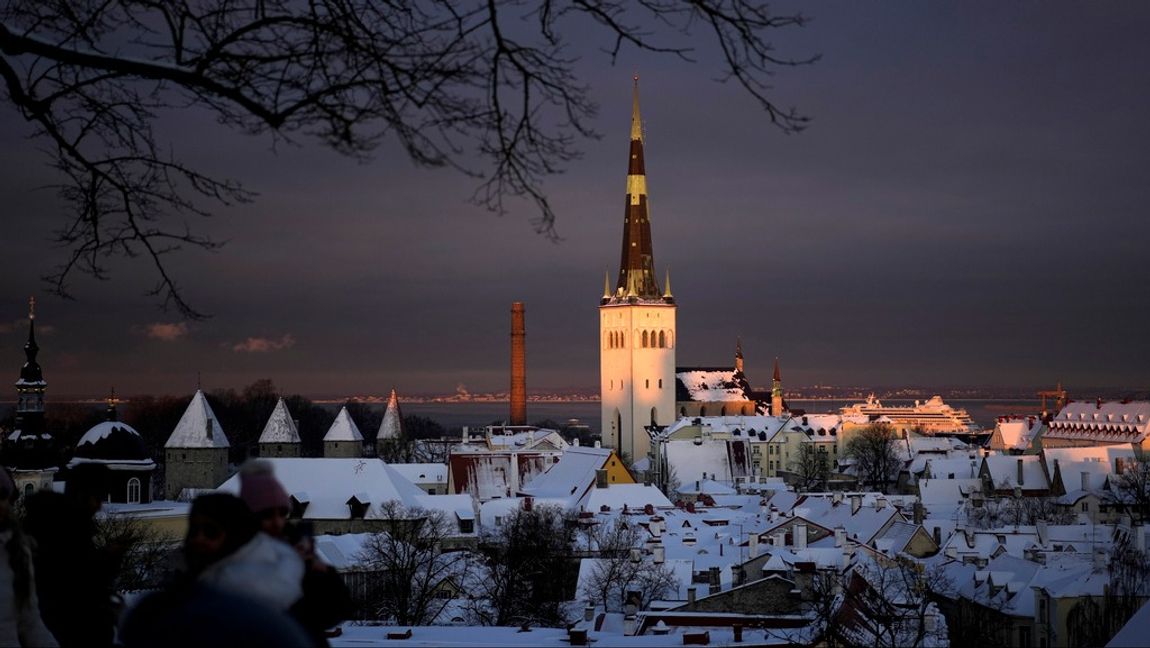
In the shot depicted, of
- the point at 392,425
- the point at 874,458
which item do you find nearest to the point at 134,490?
the point at 392,425

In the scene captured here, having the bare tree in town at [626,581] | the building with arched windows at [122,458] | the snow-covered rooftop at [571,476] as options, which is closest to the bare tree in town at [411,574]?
the bare tree in town at [626,581]

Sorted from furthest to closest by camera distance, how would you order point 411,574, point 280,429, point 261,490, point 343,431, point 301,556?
point 343,431 < point 280,429 < point 411,574 < point 301,556 < point 261,490

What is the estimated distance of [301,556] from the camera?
177 inches

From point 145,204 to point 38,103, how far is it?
0.83 meters

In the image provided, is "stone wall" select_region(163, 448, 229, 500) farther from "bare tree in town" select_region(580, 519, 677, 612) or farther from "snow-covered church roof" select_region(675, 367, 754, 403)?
"snow-covered church roof" select_region(675, 367, 754, 403)

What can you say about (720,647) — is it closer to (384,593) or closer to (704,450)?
(384,593)

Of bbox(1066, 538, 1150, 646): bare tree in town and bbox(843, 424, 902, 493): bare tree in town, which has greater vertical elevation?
bbox(843, 424, 902, 493): bare tree in town

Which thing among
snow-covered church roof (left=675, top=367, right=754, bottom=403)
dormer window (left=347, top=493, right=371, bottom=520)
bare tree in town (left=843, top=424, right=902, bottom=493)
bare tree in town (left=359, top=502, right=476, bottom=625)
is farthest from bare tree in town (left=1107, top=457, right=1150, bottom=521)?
snow-covered church roof (left=675, top=367, right=754, bottom=403)

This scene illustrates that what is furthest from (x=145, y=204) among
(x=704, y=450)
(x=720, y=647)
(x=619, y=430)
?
(x=619, y=430)

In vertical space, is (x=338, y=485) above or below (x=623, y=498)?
above

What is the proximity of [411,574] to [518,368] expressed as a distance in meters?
81.3

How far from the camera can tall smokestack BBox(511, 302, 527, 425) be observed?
4496 inches

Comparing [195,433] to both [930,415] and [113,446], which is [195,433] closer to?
[113,446]

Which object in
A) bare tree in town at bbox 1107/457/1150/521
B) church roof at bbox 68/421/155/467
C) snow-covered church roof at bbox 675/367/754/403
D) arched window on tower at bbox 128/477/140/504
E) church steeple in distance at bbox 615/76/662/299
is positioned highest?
church steeple in distance at bbox 615/76/662/299
